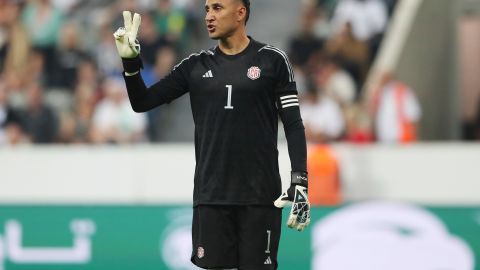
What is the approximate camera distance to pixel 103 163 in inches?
435

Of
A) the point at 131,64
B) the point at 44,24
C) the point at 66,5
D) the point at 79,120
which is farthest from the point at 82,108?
the point at 131,64

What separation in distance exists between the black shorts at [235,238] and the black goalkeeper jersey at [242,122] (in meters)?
0.07

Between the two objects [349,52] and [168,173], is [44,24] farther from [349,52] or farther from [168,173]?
[168,173]

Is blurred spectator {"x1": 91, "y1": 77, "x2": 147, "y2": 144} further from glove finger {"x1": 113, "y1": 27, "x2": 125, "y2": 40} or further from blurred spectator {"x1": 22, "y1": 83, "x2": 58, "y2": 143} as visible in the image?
glove finger {"x1": 113, "y1": 27, "x2": 125, "y2": 40}

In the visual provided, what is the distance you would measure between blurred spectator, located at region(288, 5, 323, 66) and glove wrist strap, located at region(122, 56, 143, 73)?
7326 millimetres

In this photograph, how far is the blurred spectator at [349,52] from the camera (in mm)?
13945

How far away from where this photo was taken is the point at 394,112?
42.3 feet

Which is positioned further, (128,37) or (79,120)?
(79,120)

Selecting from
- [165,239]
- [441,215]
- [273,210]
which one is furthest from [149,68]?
[273,210]

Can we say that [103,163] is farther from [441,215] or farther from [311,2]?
[311,2]

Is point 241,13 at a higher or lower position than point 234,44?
higher

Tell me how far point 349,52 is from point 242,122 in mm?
7542

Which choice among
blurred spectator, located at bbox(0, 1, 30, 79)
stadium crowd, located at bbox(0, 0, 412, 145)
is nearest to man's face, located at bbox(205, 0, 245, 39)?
stadium crowd, located at bbox(0, 0, 412, 145)

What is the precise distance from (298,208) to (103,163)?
15.4ft
